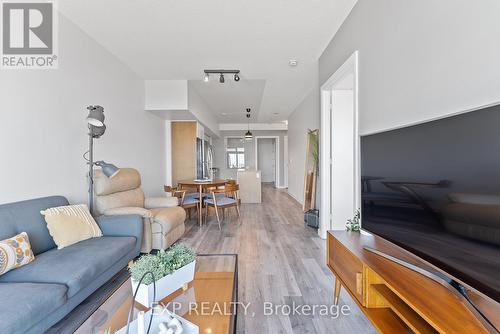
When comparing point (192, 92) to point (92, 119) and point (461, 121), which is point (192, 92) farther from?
point (461, 121)

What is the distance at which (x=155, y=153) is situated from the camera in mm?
4980

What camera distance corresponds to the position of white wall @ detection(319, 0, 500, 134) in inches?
42.4

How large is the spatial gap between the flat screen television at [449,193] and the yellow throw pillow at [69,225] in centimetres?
246

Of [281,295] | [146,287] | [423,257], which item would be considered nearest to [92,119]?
[146,287]

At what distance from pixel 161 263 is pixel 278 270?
61.3 inches

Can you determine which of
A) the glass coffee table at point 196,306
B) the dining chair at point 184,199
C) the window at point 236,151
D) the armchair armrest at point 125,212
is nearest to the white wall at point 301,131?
the dining chair at point 184,199

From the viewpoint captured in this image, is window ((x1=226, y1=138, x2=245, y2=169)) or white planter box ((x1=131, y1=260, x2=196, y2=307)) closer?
white planter box ((x1=131, y1=260, x2=196, y2=307))

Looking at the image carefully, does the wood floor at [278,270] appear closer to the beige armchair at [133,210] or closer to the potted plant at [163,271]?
the beige armchair at [133,210]

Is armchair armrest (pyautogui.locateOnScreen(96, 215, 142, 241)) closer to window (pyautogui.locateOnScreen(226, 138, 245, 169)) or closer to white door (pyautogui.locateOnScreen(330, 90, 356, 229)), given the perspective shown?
white door (pyautogui.locateOnScreen(330, 90, 356, 229))

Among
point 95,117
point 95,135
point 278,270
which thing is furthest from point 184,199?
point 278,270

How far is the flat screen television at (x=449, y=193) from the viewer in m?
0.87

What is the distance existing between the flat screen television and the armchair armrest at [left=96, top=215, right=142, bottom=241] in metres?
2.25

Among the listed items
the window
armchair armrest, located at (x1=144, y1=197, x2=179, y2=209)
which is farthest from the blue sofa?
the window

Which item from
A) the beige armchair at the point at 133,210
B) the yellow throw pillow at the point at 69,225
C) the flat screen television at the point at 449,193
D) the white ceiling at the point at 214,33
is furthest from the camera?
the beige armchair at the point at 133,210
